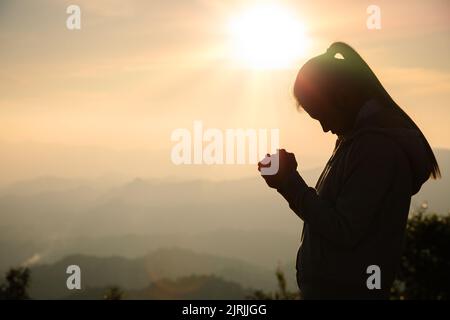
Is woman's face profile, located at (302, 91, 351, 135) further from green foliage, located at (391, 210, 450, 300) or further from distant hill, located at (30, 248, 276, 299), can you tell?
distant hill, located at (30, 248, 276, 299)

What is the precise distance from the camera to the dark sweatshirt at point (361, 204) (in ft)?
7.63

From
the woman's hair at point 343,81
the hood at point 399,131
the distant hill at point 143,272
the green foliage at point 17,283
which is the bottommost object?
the distant hill at point 143,272

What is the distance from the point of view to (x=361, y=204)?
7.60ft

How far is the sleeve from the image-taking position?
2.31 meters

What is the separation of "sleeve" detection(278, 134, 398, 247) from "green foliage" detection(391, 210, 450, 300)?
47.1 feet

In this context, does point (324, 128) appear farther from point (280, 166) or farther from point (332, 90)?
point (280, 166)

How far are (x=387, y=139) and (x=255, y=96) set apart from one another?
2346 inches

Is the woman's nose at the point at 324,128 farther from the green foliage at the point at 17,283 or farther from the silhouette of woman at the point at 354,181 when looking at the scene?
the green foliage at the point at 17,283

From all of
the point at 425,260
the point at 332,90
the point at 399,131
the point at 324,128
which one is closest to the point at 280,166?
the point at 324,128

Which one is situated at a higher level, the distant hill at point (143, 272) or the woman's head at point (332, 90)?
the woman's head at point (332, 90)

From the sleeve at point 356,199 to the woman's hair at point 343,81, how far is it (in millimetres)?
250

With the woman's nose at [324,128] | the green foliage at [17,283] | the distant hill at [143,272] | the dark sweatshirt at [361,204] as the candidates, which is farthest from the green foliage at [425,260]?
the distant hill at [143,272]
